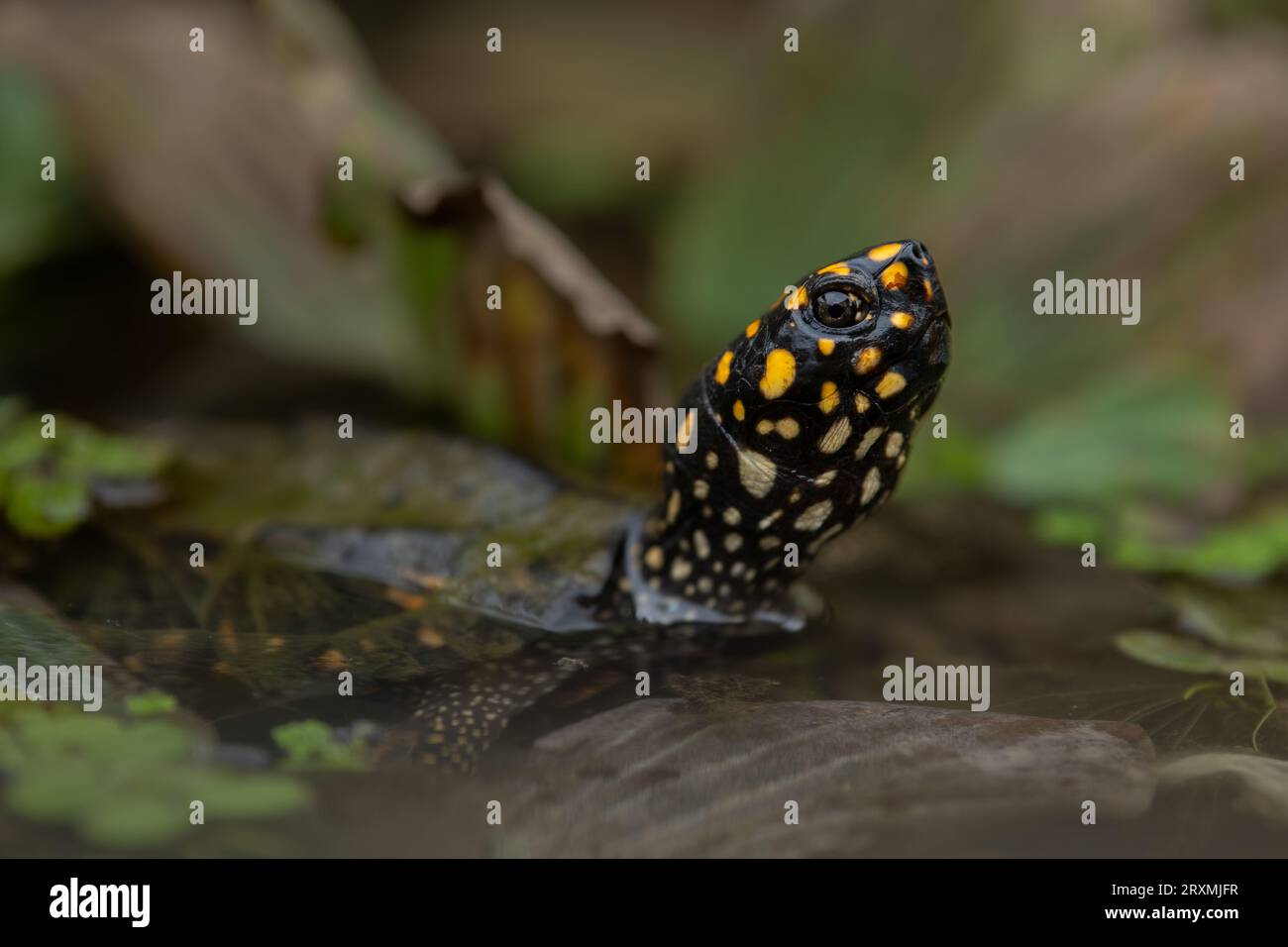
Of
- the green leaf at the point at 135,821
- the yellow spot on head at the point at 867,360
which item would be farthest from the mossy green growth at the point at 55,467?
the yellow spot on head at the point at 867,360

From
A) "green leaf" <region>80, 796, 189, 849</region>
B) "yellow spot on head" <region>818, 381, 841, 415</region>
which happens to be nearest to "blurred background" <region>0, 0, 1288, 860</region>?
"yellow spot on head" <region>818, 381, 841, 415</region>

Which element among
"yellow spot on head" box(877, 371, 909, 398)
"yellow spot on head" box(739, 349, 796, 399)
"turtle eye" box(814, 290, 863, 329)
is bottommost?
"yellow spot on head" box(877, 371, 909, 398)

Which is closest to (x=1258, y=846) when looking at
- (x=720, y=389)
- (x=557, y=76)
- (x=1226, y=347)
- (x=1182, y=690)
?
(x=1182, y=690)

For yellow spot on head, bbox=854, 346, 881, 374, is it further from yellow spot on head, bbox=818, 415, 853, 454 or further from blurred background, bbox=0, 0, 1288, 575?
blurred background, bbox=0, 0, 1288, 575

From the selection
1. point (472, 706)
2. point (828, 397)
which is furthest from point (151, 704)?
point (828, 397)

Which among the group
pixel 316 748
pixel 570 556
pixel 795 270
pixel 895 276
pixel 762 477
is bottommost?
pixel 316 748

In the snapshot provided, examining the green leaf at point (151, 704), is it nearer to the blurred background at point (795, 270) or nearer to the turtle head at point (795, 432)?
the blurred background at point (795, 270)

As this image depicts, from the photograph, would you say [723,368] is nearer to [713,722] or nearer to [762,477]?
[762,477]
